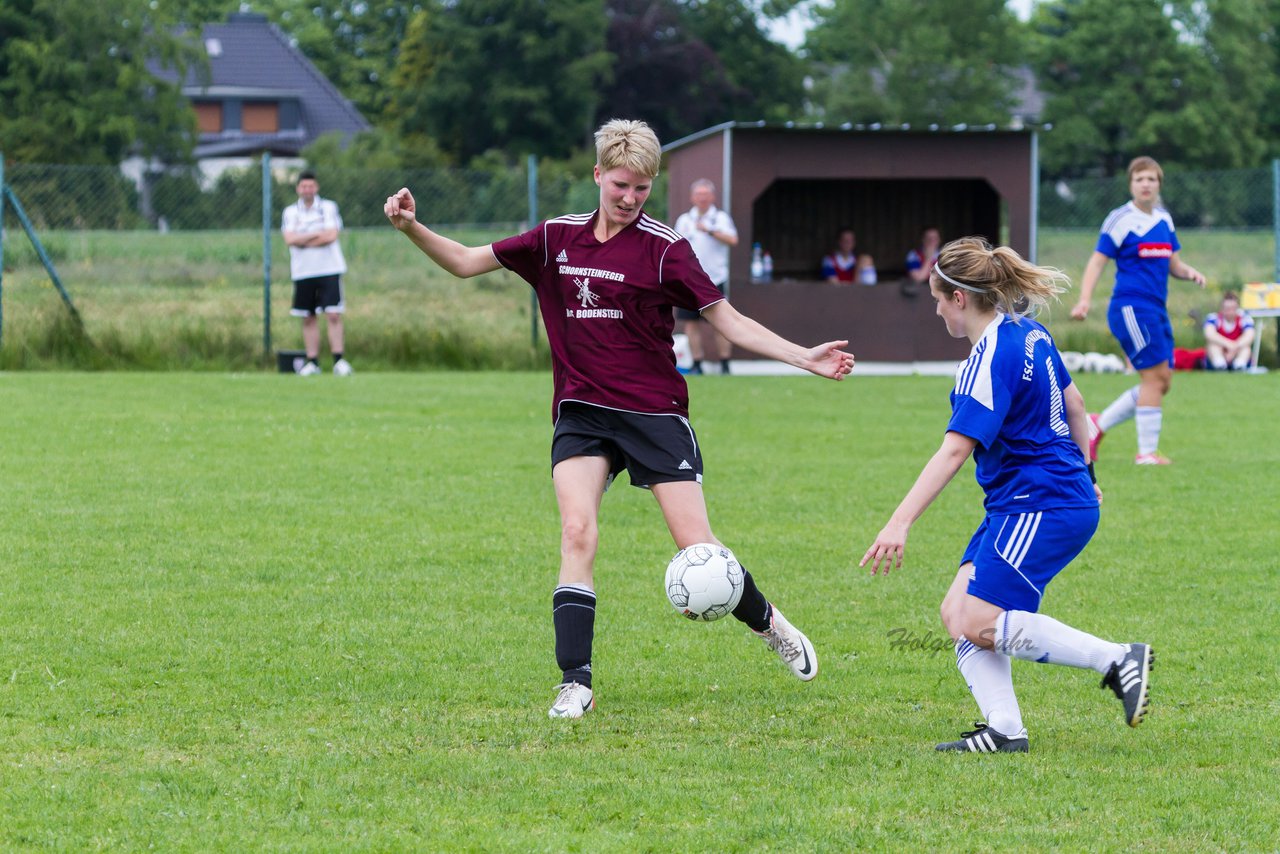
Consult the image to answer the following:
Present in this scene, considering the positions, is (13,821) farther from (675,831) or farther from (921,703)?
(921,703)

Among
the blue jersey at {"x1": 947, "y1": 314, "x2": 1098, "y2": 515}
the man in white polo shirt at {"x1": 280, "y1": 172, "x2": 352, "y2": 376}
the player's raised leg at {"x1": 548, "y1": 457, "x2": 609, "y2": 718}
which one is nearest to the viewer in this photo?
the blue jersey at {"x1": 947, "y1": 314, "x2": 1098, "y2": 515}

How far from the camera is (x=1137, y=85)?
6612cm

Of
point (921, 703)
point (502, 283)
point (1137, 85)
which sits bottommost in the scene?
point (921, 703)

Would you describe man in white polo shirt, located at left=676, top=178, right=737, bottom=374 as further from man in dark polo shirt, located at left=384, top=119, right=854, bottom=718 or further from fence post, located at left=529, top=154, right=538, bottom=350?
man in dark polo shirt, located at left=384, top=119, right=854, bottom=718

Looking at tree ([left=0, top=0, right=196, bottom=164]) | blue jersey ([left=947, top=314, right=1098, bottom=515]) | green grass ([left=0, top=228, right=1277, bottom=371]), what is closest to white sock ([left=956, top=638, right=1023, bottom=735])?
blue jersey ([left=947, top=314, right=1098, bottom=515])

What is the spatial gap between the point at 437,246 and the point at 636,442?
3.20 ft

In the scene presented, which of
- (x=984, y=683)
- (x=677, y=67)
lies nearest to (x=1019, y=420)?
(x=984, y=683)

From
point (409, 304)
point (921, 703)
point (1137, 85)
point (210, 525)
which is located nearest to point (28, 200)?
point (409, 304)

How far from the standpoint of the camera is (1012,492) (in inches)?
188

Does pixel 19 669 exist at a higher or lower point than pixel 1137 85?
lower

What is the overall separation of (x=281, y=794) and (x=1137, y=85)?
2647 inches

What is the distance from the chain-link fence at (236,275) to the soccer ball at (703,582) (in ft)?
45.9

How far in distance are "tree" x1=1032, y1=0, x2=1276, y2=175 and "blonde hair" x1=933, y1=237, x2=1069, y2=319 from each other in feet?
202

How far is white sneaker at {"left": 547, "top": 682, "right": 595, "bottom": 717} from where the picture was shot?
16.5 feet
